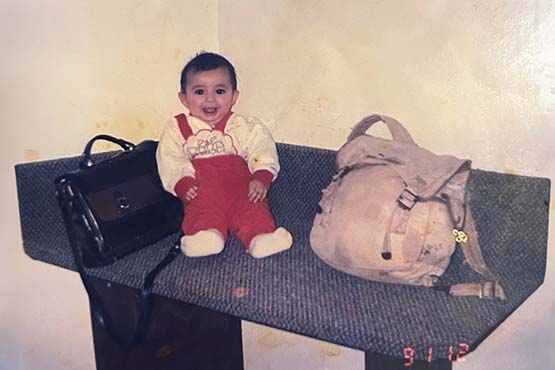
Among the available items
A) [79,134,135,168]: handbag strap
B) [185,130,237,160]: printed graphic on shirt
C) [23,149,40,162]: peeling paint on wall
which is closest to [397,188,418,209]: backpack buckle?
[185,130,237,160]: printed graphic on shirt

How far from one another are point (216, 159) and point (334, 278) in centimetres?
30

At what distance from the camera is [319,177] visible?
114 centimetres

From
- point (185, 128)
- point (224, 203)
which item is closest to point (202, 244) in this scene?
point (224, 203)

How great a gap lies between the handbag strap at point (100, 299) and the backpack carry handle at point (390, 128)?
32 centimetres

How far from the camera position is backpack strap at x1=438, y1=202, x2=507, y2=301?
88 centimetres

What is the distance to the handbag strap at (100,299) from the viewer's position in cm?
98

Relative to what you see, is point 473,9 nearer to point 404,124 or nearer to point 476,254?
point 404,124

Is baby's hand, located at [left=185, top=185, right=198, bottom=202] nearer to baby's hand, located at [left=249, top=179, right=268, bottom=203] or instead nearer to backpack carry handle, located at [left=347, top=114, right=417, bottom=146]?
baby's hand, located at [left=249, top=179, right=268, bottom=203]

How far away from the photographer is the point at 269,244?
103cm

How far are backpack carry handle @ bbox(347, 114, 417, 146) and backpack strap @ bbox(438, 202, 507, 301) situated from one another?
0.48 feet

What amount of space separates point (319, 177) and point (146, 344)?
40cm

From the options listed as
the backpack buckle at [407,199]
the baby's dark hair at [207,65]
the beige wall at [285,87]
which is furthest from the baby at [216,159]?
the backpack buckle at [407,199]

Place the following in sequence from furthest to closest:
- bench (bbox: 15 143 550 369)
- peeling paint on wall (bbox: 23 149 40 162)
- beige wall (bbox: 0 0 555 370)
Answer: peeling paint on wall (bbox: 23 149 40 162) < beige wall (bbox: 0 0 555 370) < bench (bbox: 15 143 550 369)

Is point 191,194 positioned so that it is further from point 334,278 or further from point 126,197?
point 334,278
